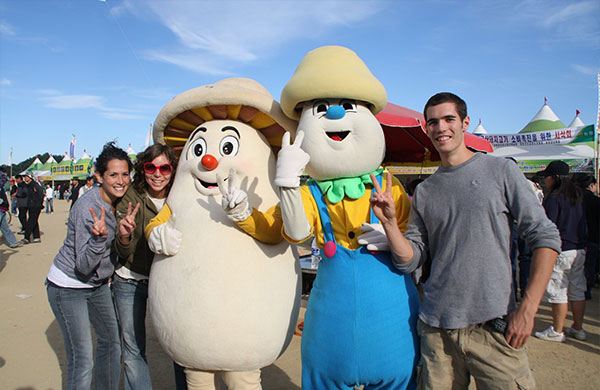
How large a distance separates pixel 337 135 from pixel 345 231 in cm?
53

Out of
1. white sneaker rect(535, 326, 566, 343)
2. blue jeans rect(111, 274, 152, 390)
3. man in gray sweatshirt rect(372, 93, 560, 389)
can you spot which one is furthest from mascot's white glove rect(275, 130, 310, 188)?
white sneaker rect(535, 326, 566, 343)

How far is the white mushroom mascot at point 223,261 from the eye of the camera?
6.86 ft

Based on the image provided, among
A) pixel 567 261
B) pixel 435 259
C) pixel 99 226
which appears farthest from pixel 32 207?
pixel 567 261

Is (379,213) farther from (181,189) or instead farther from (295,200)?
(181,189)

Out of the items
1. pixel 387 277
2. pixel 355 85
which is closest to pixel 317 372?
pixel 387 277

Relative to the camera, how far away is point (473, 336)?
172 centimetres

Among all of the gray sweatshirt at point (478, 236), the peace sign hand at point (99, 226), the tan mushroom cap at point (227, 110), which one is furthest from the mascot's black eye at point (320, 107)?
the peace sign hand at point (99, 226)

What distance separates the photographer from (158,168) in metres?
2.58

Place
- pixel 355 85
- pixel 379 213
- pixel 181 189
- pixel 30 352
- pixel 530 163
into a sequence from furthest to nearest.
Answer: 1. pixel 530 163
2. pixel 30 352
3. pixel 181 189
4. pixel 355 85
5. pixel 379 213

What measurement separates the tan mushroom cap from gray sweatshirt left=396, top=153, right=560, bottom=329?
117 centimetres

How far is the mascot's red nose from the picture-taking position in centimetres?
230

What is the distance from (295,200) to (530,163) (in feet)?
31.5

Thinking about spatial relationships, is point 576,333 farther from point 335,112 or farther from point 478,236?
point 335,112

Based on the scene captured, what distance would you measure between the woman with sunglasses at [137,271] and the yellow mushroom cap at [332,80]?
99 centimetres
